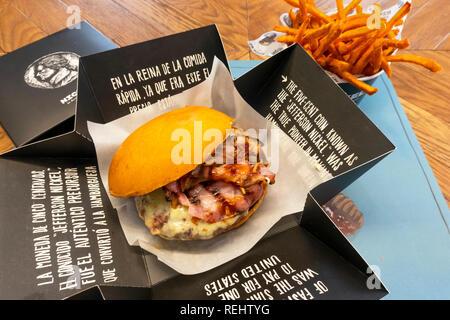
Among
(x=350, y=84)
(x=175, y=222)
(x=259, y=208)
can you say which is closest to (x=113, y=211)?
(x=175, y=222)

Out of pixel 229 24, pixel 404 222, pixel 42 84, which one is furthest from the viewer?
pixel 229 24

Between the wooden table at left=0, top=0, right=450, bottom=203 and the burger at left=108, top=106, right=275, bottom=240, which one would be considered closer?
the burger at left=108, top=106, right=275, bottom=240

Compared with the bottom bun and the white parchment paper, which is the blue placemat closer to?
the white parchment paper

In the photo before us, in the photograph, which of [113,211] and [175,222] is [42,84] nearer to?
[113,211]

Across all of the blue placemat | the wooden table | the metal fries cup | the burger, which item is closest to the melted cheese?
the burger

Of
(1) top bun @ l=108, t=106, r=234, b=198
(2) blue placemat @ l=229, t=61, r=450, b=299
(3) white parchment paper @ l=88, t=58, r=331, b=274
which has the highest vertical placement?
(1) top bun @ l=108, t=106, r=234, b=198

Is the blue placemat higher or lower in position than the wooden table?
lower

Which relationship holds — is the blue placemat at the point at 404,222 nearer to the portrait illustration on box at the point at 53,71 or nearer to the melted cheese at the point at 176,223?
the melted cheese at the point at 176,223
